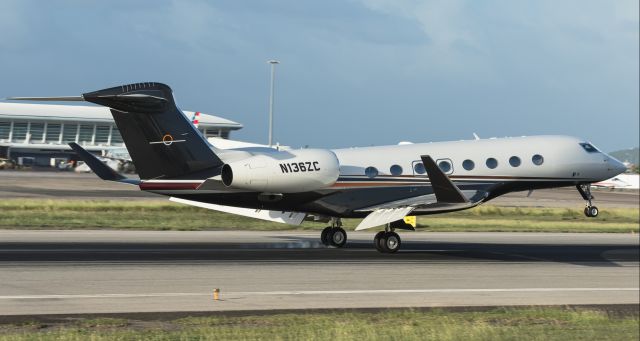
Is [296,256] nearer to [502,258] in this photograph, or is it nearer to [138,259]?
[138,259]

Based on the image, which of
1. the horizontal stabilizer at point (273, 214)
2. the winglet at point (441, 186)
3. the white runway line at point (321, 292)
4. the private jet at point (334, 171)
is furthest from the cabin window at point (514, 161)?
the white runway line at point (321, 292)

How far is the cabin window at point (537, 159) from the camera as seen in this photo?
98.5ft

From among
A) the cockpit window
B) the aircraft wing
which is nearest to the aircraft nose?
the cockpit window

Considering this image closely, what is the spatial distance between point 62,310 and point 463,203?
1371 centimetres

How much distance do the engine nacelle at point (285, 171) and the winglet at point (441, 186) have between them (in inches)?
115

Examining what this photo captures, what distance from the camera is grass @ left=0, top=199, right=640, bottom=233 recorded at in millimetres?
37781

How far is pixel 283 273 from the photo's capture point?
22547mm

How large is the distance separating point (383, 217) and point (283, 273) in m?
6.01

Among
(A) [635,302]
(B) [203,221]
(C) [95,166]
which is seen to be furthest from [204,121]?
(A) [635,302]

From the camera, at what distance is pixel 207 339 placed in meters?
13.7

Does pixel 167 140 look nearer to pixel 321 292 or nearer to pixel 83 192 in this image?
pixel 321 292

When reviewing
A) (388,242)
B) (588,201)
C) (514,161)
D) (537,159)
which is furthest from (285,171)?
(588,201)

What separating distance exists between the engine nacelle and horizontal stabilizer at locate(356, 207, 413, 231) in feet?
5.20

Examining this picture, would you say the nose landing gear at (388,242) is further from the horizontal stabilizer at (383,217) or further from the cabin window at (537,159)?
the cabin window at (537,159)
